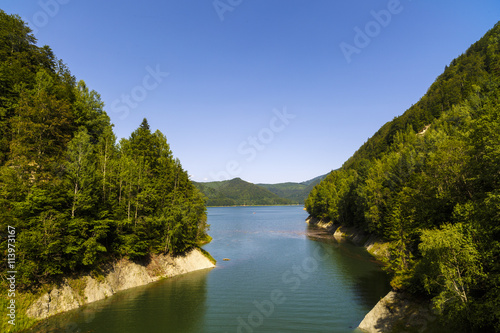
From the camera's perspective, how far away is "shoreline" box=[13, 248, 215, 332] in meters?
27.9

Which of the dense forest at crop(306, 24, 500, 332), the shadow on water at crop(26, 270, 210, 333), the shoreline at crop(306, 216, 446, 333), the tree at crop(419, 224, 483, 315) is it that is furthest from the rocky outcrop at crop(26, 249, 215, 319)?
the tree at crop(419, 224, 483, 315)

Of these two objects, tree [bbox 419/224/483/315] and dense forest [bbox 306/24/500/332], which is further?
tree [bbox 419/224/483/315]

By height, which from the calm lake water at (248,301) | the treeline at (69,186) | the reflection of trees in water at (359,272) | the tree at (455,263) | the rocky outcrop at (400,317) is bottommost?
the reflection of trees in water at (359,272)

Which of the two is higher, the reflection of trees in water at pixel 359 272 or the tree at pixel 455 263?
the tree at pixel 455 263

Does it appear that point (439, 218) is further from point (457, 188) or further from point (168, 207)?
point (168, 207)

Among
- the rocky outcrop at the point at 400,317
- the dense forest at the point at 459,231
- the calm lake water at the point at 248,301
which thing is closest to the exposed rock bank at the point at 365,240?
the calm lake water at the point at 248,301

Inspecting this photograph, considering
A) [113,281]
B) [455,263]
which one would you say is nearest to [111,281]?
[113,281]

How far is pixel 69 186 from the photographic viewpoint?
33531mm

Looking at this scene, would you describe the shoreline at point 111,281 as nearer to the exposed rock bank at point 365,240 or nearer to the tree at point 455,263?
the exposed rock bank at point 365,240

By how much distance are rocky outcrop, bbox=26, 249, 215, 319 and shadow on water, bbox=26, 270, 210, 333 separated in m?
1.19

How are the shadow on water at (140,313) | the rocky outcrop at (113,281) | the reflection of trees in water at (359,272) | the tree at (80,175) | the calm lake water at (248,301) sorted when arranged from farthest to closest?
the reflection of trees in water at (359,272) → the tree at (80,175) → the rocky outcrop at (113,281) → the calm lake water at (248,301) → the shadow on water at (140,313)

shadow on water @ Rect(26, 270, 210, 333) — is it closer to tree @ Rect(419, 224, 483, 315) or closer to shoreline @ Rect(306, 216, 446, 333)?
shoreline @ Rect(306, 216, 446, 333)

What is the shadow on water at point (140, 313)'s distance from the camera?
26.5 metres

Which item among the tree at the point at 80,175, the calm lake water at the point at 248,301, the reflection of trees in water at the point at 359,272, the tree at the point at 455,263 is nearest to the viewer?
the tree at the point at 455,263
